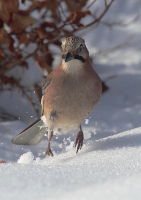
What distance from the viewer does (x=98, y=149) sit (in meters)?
3.63

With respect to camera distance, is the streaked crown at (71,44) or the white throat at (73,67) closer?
the streaked crown at (71,44)

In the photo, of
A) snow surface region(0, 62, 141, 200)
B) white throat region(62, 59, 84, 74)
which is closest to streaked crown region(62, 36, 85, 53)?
white throat region(62, 59, 84, 74)

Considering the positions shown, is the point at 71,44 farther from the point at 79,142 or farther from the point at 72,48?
the point at 79,142

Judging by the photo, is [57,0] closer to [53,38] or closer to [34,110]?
[53,38]

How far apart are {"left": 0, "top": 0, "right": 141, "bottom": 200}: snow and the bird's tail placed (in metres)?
0.11

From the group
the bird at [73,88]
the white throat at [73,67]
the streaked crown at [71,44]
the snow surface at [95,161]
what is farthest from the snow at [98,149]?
the streaked crown at [71,44]

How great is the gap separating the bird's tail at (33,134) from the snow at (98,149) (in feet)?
0.37

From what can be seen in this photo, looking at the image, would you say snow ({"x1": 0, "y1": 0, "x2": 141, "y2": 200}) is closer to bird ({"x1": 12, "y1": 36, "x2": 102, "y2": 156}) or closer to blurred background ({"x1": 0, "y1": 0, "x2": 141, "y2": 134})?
blurred background ({"x1": 0, "y1": 0, "x2": 141, "y2": 134})

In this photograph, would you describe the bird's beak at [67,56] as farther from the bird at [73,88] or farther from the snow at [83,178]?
the snow at [83,178]

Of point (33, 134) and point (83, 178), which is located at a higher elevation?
point (83, 178)

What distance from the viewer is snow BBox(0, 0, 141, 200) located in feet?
7.61

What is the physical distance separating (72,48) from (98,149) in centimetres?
63

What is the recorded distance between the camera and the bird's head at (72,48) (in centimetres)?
360

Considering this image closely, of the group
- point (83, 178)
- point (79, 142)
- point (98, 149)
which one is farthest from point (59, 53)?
point (83, 178)
